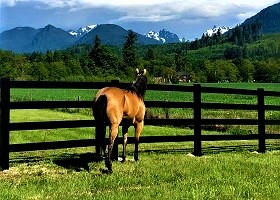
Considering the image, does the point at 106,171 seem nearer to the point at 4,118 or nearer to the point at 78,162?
the point at 78,162

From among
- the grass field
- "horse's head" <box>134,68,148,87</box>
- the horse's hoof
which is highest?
"horse's head" <box>134,68,148,87</box>

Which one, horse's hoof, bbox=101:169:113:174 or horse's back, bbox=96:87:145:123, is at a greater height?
horse's back, bbox=96:87:145:123

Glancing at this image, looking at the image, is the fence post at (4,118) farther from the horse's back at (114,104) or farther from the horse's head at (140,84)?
the horse's head at (140,84)

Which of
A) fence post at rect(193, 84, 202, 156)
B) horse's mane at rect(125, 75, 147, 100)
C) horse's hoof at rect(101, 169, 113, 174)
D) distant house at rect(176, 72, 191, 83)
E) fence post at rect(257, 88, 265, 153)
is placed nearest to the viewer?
horse's hoof at rect(101, 169, 113, 174)

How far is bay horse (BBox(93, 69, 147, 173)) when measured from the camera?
9.02m

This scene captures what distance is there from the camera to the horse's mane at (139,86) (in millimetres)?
10125

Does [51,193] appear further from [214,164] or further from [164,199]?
[214,164]

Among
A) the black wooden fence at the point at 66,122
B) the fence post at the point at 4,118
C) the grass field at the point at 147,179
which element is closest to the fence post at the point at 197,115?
the black wooden fence at the point at 66,122

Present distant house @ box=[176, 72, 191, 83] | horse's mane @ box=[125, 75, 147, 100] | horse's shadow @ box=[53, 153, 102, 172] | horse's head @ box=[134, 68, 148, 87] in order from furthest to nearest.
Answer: distant house @ box=[176, 72, 191, 83] < horse's head @ box=[134, 68, 148, 87] < horse's mane @ box=[125, 75, 147, 100] < horse's shadow @ box=[53, 153, 102, 172]

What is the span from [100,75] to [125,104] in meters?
129

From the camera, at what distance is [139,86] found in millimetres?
10242

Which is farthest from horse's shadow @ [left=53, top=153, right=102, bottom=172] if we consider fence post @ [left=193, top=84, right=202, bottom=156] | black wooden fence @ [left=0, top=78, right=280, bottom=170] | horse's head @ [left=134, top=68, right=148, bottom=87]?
fence post @ [left=193, top=84, right=202, bottom=156]

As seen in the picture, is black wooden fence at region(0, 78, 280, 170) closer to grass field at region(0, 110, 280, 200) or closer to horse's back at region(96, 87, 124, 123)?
grass field at region(0, 110, 280, 200)

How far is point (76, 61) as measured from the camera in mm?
145750
